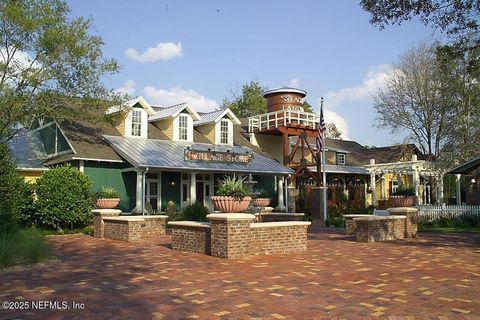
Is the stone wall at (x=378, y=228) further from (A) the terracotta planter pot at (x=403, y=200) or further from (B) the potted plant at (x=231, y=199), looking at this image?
(B) the potted plant at (x=231, y=199)

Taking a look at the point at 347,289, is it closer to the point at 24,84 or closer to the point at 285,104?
the point at 24,84

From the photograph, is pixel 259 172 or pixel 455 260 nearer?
pixel 455 260

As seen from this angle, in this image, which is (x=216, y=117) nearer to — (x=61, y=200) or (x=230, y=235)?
(x=61, y=200)

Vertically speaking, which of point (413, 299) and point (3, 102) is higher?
point (3, 102)

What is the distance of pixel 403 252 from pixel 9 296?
8874mm

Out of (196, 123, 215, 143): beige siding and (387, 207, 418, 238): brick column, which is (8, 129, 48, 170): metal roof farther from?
(387, 207, 418, 238): brick column

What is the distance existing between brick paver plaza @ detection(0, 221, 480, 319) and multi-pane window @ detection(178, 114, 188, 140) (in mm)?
17035

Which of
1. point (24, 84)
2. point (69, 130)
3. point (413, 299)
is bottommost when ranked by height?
point (413, 299)

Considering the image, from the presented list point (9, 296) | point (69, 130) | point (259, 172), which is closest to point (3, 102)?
point (69, 130)

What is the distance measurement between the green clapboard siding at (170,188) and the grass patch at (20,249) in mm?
14862

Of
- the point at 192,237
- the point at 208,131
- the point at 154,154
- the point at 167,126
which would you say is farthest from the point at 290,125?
the point at 192,237

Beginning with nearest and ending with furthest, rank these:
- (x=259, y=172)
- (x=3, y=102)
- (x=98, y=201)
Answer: (x=98, y=201)
(x=3, y=102)
(x=259, y=172)

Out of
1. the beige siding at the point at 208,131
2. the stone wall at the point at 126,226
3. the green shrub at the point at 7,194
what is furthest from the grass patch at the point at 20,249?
the beige siding at the point at 208,131

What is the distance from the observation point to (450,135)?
3066 centimetres
